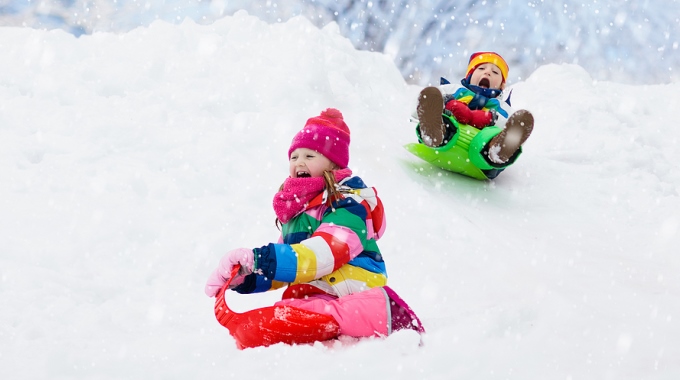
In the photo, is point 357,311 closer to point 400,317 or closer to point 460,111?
point 400,317

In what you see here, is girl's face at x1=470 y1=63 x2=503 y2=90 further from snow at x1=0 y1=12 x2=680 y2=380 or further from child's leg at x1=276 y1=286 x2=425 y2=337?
child's leg at x1=276 y1=286 x2=425 y2=337

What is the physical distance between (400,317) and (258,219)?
149 cm

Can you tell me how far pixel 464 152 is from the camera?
437 centimetres

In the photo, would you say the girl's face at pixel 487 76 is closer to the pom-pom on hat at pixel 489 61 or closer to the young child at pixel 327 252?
the pom-pom on hat at pixel 489 61

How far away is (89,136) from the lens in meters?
3.69

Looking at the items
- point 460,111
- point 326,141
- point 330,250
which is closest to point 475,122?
point 460,111

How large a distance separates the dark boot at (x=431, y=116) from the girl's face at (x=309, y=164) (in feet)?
5.60

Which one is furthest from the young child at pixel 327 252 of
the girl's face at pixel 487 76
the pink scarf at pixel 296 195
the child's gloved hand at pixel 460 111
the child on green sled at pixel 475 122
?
the girl's face at pixel 487 76

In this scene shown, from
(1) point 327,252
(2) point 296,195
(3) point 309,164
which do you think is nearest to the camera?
(1) point 327,252

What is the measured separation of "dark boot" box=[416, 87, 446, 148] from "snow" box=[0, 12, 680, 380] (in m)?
0.32

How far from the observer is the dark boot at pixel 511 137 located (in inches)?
153

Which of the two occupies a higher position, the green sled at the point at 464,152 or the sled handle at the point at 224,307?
the green sled at the point at 464,152

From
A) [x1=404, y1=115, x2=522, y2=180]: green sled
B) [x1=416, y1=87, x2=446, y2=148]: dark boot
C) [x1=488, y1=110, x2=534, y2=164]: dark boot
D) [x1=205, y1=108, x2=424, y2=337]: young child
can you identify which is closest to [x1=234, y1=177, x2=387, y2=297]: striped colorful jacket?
[x1=205, y1=108, x2=424, y2=337]: young child

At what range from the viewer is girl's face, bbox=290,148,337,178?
2.34 m
